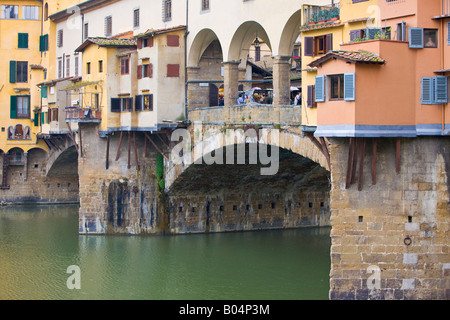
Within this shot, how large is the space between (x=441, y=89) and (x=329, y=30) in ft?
16.1

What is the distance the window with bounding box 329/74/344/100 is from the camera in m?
23.9

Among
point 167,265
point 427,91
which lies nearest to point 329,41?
point 427,91

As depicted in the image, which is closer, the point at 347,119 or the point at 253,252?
the point at 347,119

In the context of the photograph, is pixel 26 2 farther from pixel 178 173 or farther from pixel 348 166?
pixel 348 166

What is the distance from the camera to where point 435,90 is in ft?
→ 77.0

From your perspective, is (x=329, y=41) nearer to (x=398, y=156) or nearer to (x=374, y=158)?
(x=374, y=158)

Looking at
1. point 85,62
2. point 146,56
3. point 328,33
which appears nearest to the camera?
point 328,33

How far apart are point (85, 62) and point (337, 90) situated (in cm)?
2244

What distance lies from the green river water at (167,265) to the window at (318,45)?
25.6 feet

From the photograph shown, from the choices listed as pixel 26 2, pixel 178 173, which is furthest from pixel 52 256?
pixel 26 2

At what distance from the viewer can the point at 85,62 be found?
144 feet

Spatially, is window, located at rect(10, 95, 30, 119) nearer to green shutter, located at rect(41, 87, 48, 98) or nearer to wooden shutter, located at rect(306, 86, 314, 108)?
green shutter, located at rect(41, 87, 48, 98)

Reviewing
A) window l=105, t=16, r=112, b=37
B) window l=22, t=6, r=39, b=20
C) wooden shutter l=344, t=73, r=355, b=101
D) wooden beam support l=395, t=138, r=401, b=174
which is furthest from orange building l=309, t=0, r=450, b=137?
window l=22, t=6, r=39, b=20

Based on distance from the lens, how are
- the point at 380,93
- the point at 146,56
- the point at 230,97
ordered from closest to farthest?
the point at 380,93 < the point at 230,97 < the point at 146,56
